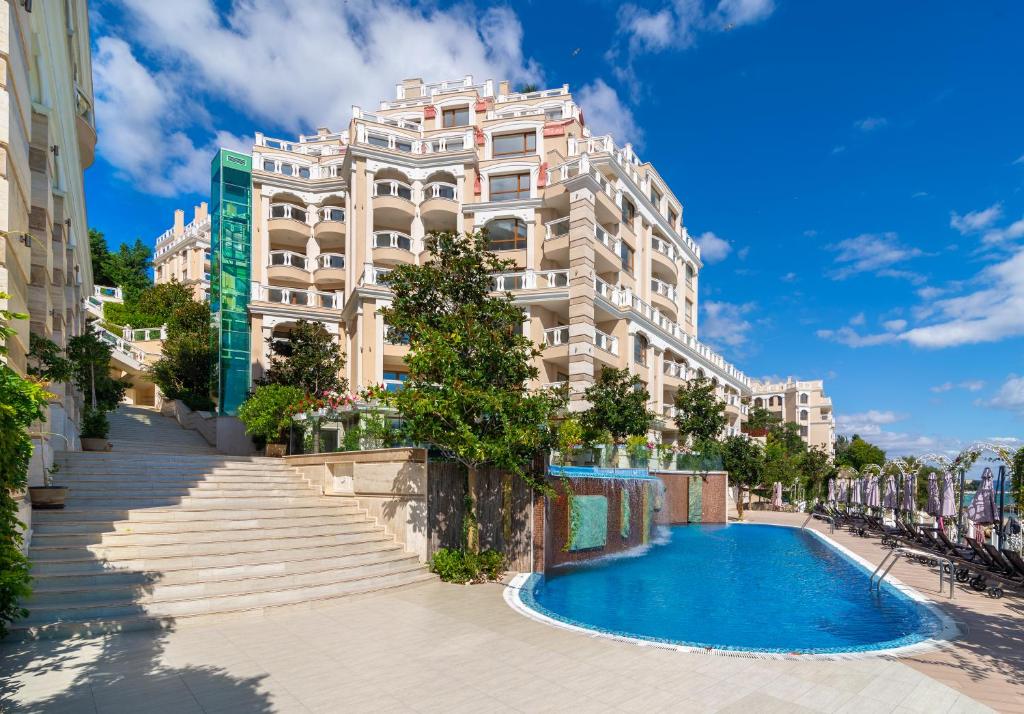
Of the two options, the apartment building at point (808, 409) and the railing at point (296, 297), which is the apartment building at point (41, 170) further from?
the apartment building at point (808, 409)

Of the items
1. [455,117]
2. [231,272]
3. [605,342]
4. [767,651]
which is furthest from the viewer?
[455,117]

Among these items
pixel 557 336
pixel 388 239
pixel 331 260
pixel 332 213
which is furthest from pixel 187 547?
pixel 332 213

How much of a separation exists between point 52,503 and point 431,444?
24.0 ft

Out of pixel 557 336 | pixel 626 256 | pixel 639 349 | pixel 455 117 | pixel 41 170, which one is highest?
pixel 455 117

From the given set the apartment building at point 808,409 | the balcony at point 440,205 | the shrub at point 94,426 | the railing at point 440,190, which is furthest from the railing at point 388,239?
the apartment building at point 808,409

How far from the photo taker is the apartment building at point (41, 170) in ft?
28.9

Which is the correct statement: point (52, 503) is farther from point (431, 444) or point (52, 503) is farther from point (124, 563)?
point (431, 444)

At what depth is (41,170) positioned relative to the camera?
11953 millimetres

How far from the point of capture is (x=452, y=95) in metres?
35.6

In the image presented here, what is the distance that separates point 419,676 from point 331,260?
28949mm

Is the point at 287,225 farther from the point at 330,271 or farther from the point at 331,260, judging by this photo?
the point at 330,271

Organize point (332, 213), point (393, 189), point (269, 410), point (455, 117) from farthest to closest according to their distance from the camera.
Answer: point (455, 117) → point (332, 213) → point (393, 189) → point (269, 410)

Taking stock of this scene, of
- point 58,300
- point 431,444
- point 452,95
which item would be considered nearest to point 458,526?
point 431,444

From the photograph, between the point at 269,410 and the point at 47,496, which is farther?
the point at 269,410
